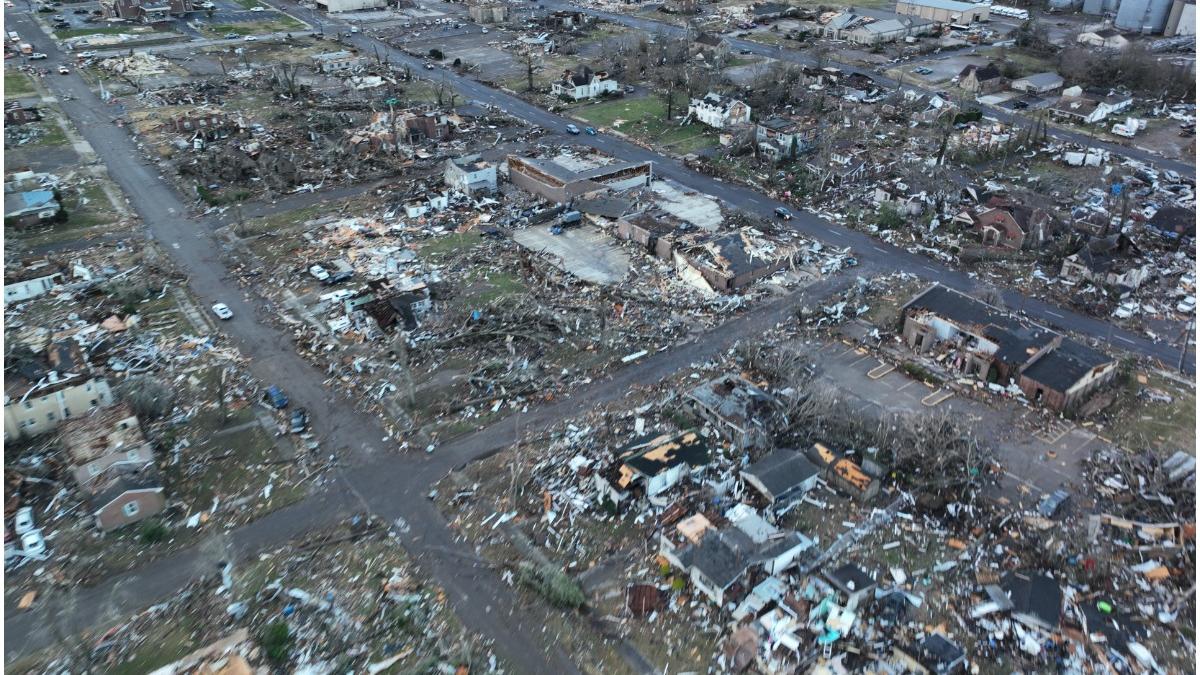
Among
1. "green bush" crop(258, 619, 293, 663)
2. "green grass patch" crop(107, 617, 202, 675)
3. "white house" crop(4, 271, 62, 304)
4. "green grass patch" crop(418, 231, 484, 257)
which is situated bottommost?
"green grass patch" crop(107, 617, 202, 675)

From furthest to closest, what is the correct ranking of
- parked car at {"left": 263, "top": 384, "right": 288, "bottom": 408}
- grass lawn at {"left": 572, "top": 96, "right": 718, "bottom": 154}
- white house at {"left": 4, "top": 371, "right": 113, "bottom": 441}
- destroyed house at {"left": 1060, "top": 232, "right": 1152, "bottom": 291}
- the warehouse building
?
the warehouse building
grass lawn at {"left": 572, "top": 96, "right": 718, "bottom": 154}
destroyed house at {"left": 1060, "top": 232, "right": 1152, "bottom": 291}
parked car at {"left": 263, "top": 384, "right": 288, "bottom": 408}
white house at {"left": 4, "top": 371, "right": 113, "bottom": 441}

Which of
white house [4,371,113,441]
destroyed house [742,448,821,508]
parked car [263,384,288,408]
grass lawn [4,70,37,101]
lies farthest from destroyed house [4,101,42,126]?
destroyed house [742,448,821,508]

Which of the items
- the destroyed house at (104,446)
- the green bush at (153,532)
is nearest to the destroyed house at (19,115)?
the destroyed house at (104,446)

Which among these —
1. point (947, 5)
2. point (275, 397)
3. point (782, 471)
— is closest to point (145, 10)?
point (275, 397)

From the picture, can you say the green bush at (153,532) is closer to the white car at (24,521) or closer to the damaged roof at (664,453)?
the white car at (24,521)

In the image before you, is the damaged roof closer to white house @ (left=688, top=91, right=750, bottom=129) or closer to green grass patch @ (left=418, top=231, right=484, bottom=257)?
green grass patch @ (left=418, top=231, right=484, bottom=257)

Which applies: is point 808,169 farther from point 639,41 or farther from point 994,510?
point 639,41

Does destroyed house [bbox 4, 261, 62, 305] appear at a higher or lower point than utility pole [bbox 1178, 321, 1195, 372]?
higher
